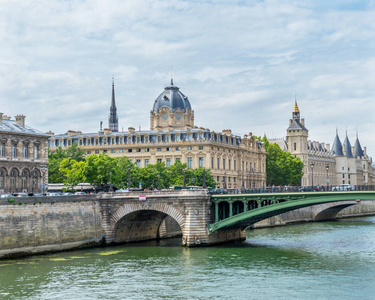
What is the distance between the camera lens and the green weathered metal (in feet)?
199

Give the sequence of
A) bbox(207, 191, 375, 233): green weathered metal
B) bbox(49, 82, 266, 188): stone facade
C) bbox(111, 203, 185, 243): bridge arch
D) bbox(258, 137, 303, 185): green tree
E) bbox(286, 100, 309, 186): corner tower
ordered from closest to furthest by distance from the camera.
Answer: bbox(207, 191, 375, 233): green weathered metal < bbox(111, 203, 185, 243): bridge arch < bbox(49, 82, 266, 188): stone facade < bbox(258, 137, 303, 185): green tree < bbox(286, 100, 309, 186): corner tower

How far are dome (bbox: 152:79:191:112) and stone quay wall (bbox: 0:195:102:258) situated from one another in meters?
67.2

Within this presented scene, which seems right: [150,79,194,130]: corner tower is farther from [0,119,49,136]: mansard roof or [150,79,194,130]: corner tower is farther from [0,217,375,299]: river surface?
[0,217,375,299]: river surface

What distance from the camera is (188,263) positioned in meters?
55.3

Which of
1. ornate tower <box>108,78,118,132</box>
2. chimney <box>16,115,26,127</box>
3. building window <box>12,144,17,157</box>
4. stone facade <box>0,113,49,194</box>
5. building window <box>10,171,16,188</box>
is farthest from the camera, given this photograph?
ornate tower <box>108,78,118,132</box>

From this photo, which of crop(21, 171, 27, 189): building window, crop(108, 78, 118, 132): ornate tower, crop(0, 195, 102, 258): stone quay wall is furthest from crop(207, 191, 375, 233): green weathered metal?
crop(108, 78, 118, 132): ornate tower

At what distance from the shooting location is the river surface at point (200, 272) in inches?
1722

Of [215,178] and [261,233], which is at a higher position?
[215,178]

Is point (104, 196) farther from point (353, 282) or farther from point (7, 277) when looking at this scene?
point (353, 282)

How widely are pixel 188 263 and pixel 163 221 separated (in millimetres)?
22624

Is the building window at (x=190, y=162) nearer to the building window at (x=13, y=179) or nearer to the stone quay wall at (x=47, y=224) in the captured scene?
the building window at (x=13, y=179)

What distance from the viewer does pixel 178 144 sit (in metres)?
123

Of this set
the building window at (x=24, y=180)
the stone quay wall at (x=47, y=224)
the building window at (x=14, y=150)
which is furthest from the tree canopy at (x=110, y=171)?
the stone quay wall at (x=47, y=224)

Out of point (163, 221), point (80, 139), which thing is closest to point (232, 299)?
point (163, 221)
